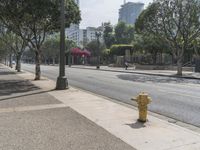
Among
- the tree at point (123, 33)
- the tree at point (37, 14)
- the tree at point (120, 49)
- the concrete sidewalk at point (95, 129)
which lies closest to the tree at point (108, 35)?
the tree at point (123, 33)

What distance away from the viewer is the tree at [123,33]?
12188 centimetres

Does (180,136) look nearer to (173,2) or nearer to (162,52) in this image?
(173,2)

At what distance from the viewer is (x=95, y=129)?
8.12 m

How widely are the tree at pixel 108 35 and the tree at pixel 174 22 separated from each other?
3319 inches

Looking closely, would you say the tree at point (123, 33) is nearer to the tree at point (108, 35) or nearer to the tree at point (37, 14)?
the tree at point (108, 35)

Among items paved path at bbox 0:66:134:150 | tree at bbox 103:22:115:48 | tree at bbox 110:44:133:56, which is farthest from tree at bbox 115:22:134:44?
paved path at bbox 0:66:134:150

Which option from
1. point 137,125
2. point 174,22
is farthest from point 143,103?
point 174,22

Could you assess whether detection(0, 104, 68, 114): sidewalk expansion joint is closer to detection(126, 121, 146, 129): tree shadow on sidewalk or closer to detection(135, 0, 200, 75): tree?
detection(126, 121, 146, 129): tree shadow on sidewalk

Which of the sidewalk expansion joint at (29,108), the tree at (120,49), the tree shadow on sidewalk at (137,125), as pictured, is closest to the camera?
the tree shadow on sidewalk at (137,125)

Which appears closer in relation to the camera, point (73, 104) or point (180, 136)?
point (180, 136)

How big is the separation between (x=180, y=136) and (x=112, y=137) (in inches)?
59.2

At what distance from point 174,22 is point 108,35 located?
87.4 meters

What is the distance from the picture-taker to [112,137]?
7371 millimetres

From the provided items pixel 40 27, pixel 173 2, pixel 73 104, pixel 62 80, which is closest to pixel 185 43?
pixel 173 2
